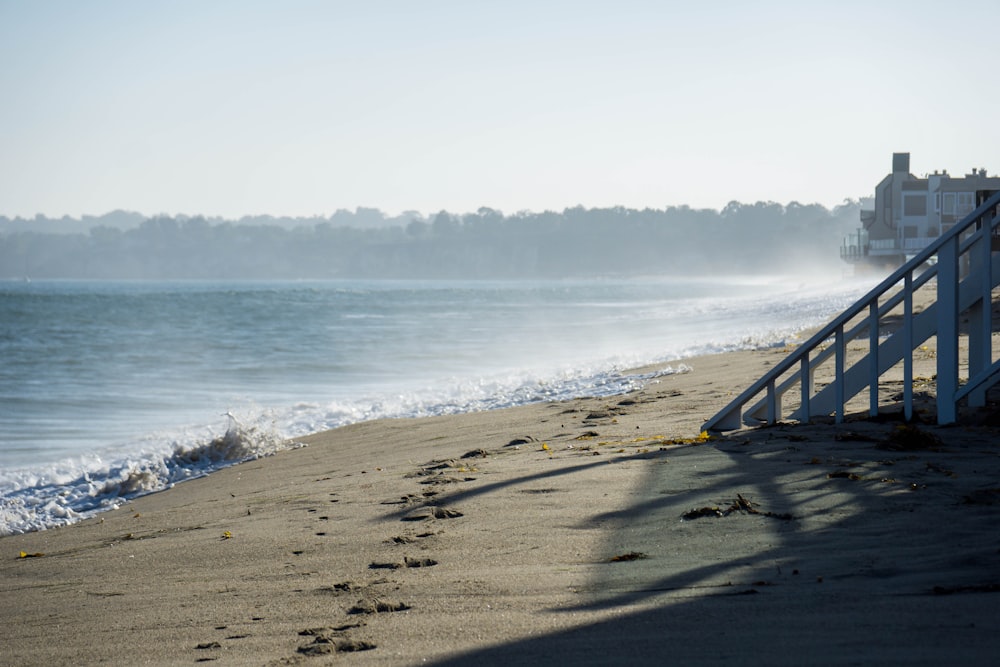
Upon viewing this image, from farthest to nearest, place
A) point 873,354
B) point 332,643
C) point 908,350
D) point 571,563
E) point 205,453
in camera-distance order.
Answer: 1. point 205,453
2. point 873,354
3. point 908,350
4. point 571,563
5. point 332,643

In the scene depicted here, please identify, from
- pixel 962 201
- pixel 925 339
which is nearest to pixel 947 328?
pixel 925 339

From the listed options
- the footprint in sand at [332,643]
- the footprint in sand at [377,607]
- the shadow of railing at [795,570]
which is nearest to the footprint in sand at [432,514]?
the shadow of railing at [795,570]

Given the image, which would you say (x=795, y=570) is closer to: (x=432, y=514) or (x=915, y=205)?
(x=432, y=514)

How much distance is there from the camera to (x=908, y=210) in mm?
60375

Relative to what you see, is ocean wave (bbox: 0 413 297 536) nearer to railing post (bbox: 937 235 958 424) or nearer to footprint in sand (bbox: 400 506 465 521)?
footprint in sand (bbox: 400 506 465 521)

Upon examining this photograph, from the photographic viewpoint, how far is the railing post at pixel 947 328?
18.6ft

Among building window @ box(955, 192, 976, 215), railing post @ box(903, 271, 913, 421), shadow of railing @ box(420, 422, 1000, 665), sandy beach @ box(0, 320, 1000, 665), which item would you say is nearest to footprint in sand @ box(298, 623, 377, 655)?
sandy beach @ box(0, 320, 1000, 665)

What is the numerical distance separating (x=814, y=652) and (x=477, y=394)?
34.5 feet

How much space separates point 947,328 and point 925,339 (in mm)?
383

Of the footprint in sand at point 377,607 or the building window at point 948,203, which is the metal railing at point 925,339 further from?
the building window at point 948,203

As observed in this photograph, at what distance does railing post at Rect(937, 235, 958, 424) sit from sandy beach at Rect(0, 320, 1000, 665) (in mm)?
183

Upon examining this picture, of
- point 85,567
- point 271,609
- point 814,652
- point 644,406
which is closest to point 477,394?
point 644,406

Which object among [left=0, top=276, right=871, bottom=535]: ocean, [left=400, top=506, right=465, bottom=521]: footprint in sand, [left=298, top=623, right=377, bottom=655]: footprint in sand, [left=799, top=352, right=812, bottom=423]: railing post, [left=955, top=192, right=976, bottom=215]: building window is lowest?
[left=0, top=276, right=871, bottom=535]: ocean

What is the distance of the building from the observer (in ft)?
167
